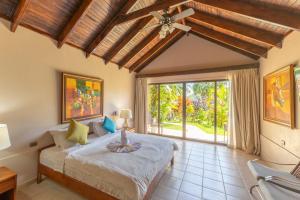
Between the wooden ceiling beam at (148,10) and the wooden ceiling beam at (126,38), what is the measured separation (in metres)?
0.69

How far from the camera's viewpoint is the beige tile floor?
2279 millimetres

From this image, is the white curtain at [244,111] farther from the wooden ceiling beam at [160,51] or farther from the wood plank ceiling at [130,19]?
the wooden ceiling beam at [160,51]

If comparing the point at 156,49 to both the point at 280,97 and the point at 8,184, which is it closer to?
the point at 280,97

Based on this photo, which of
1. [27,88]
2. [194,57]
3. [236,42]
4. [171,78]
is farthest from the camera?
[171,78]

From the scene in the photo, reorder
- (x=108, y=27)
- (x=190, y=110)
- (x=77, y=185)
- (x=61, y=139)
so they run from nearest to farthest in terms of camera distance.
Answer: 1. (x=77, y=185)
2. (x=61, y=139)
3. (x=108, y=27)
4. (x=190, y=110)

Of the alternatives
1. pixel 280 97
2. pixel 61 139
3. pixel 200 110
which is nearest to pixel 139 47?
pixel 200 110

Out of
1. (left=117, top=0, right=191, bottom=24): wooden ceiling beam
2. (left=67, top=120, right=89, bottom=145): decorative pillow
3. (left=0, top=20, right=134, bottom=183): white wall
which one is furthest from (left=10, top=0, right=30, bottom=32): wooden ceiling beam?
(left=67, top=120, right=89, bottom=145): decorative pillow

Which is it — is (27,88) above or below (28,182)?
above

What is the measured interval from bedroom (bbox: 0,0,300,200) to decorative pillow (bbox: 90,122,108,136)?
20 cm

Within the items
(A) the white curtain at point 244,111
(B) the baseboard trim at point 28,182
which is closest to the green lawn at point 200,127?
(A) the white curtain at point 244,111

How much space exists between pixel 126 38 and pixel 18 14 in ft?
7.37

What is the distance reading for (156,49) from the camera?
495 centimetres

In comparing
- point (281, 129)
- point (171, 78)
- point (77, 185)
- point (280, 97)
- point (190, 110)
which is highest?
point (171, 78)

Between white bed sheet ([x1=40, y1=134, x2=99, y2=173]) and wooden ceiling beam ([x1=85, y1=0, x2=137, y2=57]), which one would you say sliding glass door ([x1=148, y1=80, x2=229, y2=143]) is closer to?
wooden ceiling beam ([x1=85, y1=0, x2=137, y2=57])
